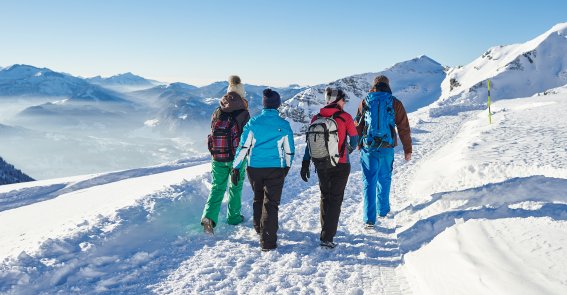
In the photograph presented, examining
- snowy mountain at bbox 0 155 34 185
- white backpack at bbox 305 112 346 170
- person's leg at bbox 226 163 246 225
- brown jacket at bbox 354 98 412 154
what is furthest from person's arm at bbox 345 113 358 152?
snowy mountain at bbox 0 155 34 185

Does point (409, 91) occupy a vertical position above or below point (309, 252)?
above

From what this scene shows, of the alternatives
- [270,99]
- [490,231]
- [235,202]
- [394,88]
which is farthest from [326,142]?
[394,88]

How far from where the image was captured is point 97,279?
4.90 m

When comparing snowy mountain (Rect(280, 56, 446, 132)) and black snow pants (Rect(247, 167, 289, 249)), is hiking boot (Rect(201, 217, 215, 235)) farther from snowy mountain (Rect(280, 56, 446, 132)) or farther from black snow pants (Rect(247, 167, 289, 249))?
snowy mountain (Rect(280, 56, 446, 132))

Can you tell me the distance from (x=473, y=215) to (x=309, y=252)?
7.80 feet

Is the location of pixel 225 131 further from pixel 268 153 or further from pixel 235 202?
pixel 235 202

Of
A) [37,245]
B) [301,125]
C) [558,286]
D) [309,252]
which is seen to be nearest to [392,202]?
[309,252]

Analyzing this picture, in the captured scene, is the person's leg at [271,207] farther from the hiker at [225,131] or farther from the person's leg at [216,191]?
the person's leg at [216,191]

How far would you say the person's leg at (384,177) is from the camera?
6.78m

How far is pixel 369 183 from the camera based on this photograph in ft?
22.1

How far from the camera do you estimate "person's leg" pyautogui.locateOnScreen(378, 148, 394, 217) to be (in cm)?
678

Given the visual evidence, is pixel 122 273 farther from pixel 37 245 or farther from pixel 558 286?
pixel 558 286

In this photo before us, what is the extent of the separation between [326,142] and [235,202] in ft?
7.39

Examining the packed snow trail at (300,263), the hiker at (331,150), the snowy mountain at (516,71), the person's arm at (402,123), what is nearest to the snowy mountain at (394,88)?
the snowy mountain at (516,71)
